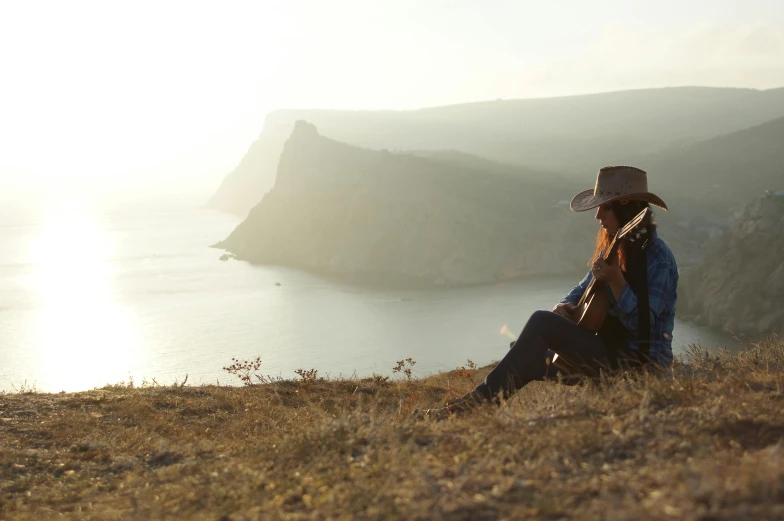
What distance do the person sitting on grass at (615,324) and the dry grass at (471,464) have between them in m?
0.25

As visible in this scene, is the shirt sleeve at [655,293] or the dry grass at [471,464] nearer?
the dry grass at [471,464]

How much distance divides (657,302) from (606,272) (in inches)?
16.5

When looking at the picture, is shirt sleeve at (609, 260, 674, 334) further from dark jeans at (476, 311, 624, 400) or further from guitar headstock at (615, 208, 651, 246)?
dark jeans at (476, 311, 624, 400)

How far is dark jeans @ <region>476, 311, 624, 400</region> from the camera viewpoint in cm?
442

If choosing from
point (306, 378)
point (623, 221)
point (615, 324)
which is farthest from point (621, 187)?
point (306, 378)

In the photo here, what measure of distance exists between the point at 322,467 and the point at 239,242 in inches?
5094

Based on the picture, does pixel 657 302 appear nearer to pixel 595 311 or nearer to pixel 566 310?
pixel 595 311

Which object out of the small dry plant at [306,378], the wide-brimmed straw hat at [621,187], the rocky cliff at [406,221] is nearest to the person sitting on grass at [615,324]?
the wide-brimmed straw hat at [621,187]

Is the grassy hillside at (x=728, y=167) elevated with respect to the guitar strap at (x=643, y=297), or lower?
elevated

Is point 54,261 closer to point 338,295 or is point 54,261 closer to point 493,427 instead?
point 338,295

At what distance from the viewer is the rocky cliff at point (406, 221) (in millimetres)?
98500

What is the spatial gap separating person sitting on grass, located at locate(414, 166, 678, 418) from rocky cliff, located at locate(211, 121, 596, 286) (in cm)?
8868

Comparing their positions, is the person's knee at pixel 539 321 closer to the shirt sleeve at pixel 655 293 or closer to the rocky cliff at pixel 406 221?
the shirt sleeve at pixel 655 293

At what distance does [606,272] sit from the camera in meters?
4.21
